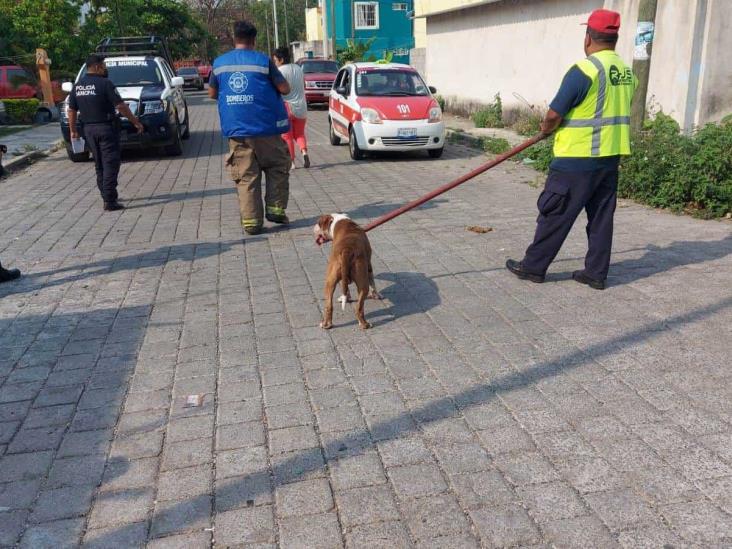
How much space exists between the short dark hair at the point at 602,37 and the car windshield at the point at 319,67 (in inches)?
864

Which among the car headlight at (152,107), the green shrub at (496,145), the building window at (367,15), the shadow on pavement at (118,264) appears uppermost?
the building window at (367,15)

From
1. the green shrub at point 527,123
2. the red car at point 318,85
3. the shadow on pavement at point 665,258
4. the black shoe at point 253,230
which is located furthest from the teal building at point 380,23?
the shadow on pavement at point 665,258

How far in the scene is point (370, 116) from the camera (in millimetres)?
12125

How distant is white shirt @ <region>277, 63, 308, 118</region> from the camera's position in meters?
10.7

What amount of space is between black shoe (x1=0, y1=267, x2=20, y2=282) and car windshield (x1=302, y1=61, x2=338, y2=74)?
21253 millimetres

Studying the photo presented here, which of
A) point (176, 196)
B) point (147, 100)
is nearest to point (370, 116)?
point (176, 196)

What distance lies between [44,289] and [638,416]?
4848mm

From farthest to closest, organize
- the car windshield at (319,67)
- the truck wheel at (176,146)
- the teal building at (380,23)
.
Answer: the teal building at (380,23) → the car windshield at (319,67) → the truck wheel at (176,146)

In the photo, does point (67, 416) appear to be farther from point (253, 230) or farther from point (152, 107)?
point (152, 107)

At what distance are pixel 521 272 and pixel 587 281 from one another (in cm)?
53

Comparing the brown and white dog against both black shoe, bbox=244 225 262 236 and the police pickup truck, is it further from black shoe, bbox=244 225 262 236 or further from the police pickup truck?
the police pickup truck

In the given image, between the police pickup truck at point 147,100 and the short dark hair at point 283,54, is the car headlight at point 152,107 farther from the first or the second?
the short dark hair at point 283,54

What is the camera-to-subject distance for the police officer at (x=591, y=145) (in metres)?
4.75

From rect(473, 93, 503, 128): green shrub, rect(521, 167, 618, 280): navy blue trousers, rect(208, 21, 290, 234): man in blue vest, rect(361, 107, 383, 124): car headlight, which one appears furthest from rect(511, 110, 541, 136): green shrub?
rect(521, 167, 618, 280): navy blue trousers
